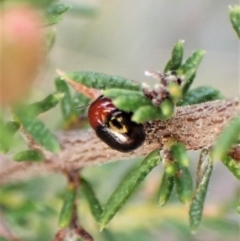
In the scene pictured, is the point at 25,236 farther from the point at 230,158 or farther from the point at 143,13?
the point at 143,13

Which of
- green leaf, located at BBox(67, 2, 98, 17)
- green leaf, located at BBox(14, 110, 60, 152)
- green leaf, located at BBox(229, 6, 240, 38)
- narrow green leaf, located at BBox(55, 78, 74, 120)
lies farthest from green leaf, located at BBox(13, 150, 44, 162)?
green leaf, located at BBox(67, 2, 98, 17)

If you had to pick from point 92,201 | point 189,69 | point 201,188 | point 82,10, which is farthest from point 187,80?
point 82,10

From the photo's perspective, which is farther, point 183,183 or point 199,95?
point 199,95

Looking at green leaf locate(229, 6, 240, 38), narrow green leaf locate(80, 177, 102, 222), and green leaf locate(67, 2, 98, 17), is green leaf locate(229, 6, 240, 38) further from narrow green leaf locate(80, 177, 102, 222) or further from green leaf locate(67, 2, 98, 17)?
green leaf locate(67, 2, 98, 17)

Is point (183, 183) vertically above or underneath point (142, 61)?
above

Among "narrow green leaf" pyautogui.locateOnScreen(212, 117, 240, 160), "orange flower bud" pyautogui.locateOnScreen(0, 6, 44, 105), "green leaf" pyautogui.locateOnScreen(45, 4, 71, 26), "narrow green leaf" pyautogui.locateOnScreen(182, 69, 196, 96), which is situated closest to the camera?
"orange flower bud" pyautogui.locateOnScreen(0, 6, 44, 105)

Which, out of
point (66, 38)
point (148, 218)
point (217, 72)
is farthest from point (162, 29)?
point (148, 218)

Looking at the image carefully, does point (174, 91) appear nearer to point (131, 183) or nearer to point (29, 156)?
point (131, 183)
